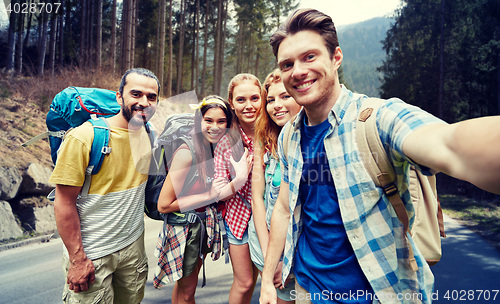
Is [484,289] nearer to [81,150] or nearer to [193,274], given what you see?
[193,274]

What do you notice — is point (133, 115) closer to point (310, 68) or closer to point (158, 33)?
point (310, 68)

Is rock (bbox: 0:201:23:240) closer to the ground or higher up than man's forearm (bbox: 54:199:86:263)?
closer to the ground

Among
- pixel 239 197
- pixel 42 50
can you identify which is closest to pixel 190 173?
pixel 239 197

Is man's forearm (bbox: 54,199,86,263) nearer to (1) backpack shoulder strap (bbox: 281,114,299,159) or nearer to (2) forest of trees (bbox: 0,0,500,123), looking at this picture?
(1) backpack shoulder strap (bbox: 281,114,299,159)

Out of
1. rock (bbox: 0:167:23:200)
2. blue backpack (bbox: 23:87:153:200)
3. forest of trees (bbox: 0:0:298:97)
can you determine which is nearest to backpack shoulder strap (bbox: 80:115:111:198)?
blue backpack (bbox: 23:87:153:200)

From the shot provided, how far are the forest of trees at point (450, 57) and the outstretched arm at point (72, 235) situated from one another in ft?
52.4

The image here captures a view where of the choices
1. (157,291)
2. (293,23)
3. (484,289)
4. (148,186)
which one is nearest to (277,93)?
(293,23)

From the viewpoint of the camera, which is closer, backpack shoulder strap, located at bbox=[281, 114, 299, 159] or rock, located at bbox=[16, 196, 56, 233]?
backpack shoulder strap, located at bbox=[281, 114, 299, 159]

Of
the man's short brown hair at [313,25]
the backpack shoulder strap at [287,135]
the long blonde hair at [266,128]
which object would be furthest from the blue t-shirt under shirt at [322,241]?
the long blonde hair at [266,128]

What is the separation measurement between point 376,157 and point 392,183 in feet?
0.48

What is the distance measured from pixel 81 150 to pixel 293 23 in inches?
71.5

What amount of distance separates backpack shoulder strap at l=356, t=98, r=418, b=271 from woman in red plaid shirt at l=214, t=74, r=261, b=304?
128 cm

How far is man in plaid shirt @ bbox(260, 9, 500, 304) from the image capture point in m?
1.31

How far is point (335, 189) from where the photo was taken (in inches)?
57.9
